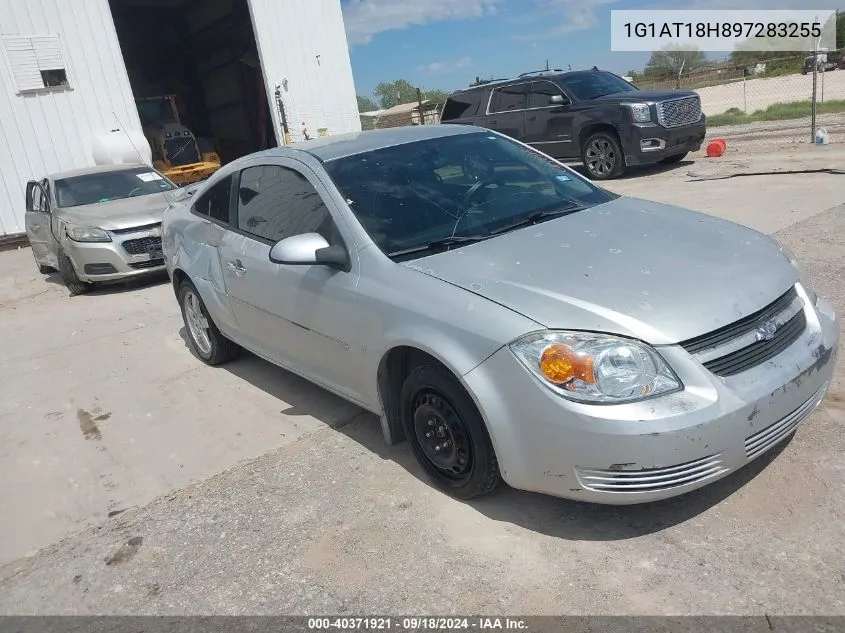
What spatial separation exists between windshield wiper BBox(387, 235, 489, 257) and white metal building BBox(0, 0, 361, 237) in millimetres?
13600

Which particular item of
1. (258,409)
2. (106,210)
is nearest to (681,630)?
(258,409)

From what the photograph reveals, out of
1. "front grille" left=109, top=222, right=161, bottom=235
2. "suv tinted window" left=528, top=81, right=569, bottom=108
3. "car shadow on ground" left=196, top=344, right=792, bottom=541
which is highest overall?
"suv tinted window" left=528, top=81, right=569, bottom=108

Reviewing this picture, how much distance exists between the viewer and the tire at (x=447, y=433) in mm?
2797

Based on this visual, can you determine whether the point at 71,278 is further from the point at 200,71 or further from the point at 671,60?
the point at 671,60

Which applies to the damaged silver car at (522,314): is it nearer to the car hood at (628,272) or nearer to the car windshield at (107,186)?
the car hood at (628,272)

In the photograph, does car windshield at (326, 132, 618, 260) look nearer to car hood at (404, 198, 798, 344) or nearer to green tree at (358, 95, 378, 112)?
car hood at (404, 198, 798, 344)

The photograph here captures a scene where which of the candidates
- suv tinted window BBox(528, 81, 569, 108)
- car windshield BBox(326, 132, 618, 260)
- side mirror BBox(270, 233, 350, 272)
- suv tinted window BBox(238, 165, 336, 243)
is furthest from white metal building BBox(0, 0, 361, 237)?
side mirror BBox(270, 233, 350, 272)

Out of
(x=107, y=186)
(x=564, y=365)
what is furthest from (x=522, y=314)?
(x=107, y=186)

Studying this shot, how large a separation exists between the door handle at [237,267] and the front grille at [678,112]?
9.18 meters

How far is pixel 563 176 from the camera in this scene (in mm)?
4145

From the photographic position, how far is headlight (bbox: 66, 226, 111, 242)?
328 inches

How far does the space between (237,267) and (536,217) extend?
6.29ft

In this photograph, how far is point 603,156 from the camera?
12055mm

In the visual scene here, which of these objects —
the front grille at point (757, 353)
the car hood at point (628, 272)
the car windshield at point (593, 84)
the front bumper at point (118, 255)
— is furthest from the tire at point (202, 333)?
the car windshield at point (593, 84)
